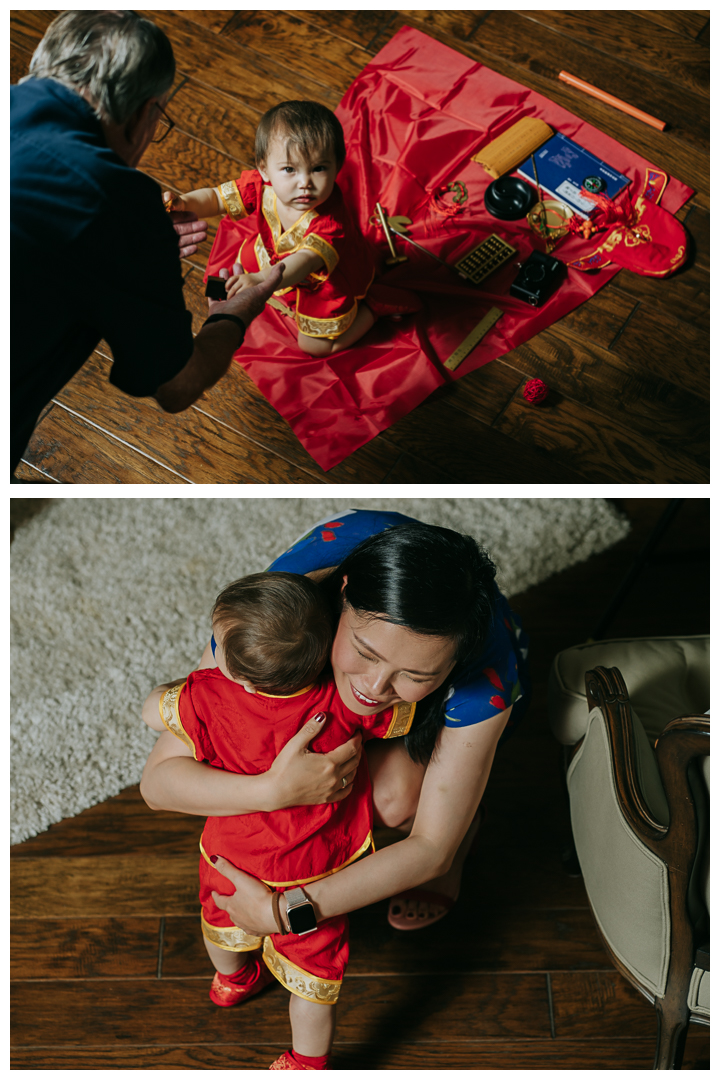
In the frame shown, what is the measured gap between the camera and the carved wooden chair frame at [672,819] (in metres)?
0.97

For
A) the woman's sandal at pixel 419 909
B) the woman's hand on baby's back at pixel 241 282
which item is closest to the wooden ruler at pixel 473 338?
the woman's hand on baby's back at pixel 241 282

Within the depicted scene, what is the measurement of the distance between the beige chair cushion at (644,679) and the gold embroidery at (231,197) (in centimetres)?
110

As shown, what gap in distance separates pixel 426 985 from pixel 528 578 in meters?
0.82

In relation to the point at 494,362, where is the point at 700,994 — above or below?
below

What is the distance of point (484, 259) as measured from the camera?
5.79 feet

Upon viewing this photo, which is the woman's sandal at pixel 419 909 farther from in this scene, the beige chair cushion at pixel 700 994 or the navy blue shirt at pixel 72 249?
the navy blue shirt at pixel 72 249

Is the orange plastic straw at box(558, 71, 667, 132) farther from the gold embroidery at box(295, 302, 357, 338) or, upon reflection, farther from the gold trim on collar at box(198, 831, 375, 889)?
the gold trim on collar at box(198, 831, 375, 889)

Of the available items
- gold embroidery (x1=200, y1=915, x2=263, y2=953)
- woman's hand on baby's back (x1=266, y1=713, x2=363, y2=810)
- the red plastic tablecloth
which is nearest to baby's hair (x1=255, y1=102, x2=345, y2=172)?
the red plastic tablecloth

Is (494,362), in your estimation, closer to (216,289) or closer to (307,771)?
(216,289)

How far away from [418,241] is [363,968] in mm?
1466

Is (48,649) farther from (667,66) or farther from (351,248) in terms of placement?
(667,66)

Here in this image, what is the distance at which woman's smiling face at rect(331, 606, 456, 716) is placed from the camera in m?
0.94

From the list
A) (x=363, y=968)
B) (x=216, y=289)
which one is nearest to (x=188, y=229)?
Answer: (x=216, y=289)
